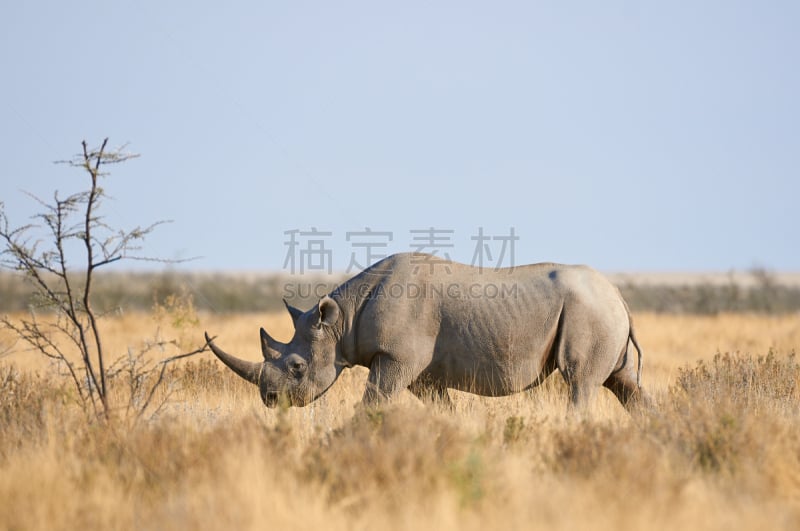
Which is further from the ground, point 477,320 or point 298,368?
point 477,320

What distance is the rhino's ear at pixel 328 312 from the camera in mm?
8945

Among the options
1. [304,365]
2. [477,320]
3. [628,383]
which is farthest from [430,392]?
[628,383]

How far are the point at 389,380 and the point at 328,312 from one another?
3.11 ft

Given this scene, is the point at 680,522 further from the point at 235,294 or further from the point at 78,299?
the point at 235,294

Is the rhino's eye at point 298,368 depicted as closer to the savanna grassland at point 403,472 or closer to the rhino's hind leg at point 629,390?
the savanna grassland at point 403,472

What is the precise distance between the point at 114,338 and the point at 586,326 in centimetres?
1368

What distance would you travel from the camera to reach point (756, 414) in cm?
772

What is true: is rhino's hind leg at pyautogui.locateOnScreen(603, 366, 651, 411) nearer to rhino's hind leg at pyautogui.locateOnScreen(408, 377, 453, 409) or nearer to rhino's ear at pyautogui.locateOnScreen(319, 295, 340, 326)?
rhino's hind leg at pyautogui.locateOnScreen(408, 377, 453, 409)

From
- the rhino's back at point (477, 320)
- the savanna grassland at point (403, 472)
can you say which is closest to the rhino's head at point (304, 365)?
the rhino's back at point (477, 320)

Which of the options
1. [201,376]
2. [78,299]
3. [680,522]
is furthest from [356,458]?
[201,376]

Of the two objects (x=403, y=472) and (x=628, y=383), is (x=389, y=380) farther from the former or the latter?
(x=403, y=472)

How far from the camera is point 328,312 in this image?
903cm

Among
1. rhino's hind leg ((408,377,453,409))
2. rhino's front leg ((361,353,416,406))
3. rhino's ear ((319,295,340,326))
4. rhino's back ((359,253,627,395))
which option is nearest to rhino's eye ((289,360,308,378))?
rhino's ear ((319,295,340,326))

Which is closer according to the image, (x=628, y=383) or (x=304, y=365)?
Answer: (x=304, y=365)
